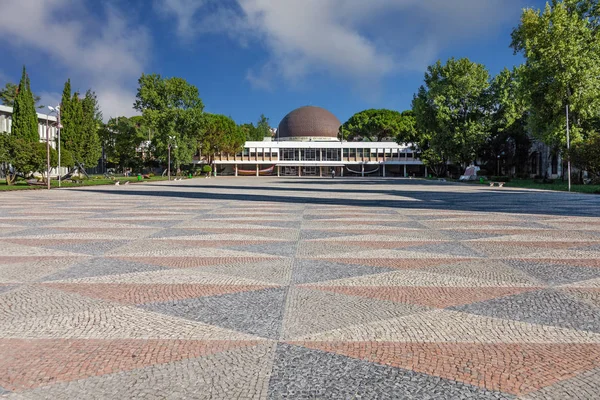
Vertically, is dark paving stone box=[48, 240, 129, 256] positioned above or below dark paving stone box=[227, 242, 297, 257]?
above

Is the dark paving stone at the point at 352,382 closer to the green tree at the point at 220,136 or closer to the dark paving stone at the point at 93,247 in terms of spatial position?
the dark paving stone at the point at 93,247

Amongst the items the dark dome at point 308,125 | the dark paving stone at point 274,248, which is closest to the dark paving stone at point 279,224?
the dark paving stone at point 274,248

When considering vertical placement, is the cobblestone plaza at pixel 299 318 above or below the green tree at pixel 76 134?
below

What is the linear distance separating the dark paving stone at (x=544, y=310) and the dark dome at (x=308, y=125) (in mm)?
115181

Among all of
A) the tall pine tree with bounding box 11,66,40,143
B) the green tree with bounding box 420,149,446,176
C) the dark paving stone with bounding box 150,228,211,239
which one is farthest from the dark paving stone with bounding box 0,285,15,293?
the green tree with bounding box 420,149,446,176

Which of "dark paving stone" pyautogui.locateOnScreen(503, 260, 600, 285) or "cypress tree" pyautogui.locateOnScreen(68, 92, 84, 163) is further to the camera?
"cypress tree" pyautogui.locateOnScreen(68, 92, 84, 163)

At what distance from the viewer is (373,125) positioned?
357 feet

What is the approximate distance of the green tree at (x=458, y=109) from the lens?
168 ft

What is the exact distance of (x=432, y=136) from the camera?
5700 centimetres

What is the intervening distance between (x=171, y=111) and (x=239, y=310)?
6347cm

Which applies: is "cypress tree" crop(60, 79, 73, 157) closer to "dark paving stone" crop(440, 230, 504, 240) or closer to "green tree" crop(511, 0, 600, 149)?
"green tree" crop(511, 0, 600, 149)

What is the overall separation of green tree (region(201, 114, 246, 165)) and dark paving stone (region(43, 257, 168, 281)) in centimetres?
7429

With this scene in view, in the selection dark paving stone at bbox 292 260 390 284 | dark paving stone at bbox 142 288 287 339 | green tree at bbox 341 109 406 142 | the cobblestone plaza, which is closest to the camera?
the cobblestone plaza

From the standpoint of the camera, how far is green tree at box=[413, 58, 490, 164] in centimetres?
5106
